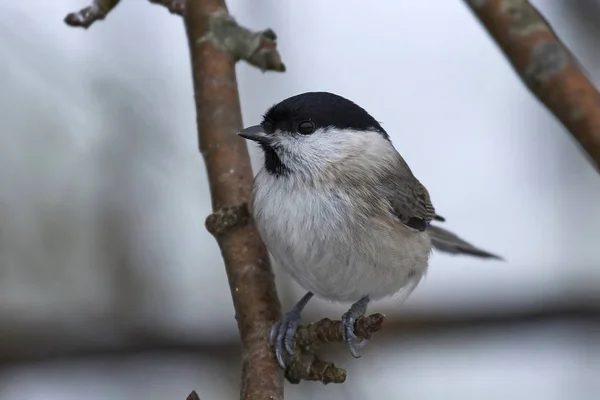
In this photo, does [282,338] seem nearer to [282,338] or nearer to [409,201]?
[282,338]

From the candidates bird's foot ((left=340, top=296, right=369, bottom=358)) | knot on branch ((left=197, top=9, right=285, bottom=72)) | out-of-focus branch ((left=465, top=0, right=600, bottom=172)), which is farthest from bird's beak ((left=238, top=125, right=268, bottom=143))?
out-of-focus branch ((left=465, top=0, right=600, bottom=172))

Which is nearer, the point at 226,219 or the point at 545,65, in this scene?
the point at 545,65

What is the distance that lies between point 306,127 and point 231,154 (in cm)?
16

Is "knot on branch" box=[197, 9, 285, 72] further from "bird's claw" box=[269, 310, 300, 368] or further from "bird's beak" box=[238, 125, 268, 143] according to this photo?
"bird's claw" box=[269, 310, 300, 368]

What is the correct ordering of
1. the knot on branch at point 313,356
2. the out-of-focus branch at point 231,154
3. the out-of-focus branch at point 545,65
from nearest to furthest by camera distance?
the out-of-focus branch at point 545,65, the knot on branch at point 313,356, the out-of-focus branch at point 231,154

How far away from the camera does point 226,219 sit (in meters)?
1.54

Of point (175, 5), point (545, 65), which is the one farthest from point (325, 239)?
point (175, 5)

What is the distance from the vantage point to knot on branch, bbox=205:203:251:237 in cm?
152

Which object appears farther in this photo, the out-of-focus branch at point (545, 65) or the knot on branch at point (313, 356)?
the knot on branch at point (313, 356)

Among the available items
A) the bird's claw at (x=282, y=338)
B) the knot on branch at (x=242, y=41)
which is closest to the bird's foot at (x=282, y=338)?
the bird's claw at (x=282, y=338)

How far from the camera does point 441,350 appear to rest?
7.95 ft

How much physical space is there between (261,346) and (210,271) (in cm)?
135

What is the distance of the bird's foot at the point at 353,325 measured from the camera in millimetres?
1269

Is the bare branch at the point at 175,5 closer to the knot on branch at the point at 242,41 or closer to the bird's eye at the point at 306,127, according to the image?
the knot on branch at the point at 242,41
